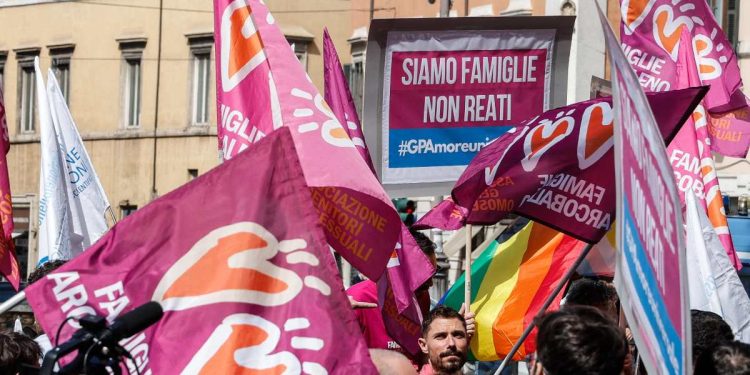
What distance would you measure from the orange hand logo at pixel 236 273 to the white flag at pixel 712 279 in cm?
351

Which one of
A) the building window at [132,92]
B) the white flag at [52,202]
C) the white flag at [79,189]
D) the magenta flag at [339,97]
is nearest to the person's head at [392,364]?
the magenta flag at [339,97]

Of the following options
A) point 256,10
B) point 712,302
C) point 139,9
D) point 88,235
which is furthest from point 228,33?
point 139,9

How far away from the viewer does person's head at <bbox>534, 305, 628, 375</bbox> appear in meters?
4.45

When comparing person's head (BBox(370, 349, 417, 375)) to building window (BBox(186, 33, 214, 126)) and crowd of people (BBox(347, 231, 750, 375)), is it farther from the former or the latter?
building window (BBox(186, 33, 214, 126))

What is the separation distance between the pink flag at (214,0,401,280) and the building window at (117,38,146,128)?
27588 mm

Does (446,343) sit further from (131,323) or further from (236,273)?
(131,323)

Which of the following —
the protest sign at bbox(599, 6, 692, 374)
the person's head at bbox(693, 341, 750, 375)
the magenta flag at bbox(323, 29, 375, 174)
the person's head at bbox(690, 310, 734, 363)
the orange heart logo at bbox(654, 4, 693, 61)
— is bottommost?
the person's head at bbox(690, 310, 734, 363)

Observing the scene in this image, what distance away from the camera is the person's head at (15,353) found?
607cm

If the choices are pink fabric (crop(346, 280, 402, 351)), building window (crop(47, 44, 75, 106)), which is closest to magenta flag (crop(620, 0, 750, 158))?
pink fabric (crop(346, 280, 402, 351))

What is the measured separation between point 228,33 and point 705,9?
3845mm

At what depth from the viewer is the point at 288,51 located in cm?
795

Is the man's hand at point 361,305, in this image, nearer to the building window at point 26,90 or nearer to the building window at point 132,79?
the building window at point 132,79

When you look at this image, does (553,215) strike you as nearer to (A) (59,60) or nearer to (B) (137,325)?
(B) (137,325)

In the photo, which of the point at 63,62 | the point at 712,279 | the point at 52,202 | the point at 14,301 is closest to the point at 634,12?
the point at 712,279
